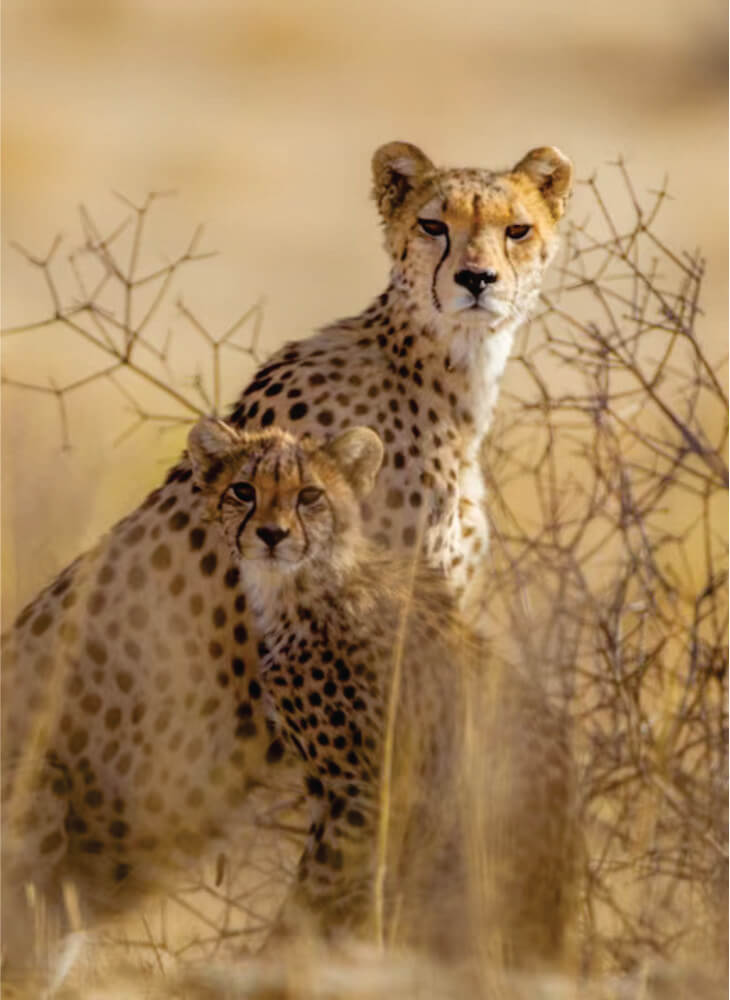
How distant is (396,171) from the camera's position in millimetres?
4215

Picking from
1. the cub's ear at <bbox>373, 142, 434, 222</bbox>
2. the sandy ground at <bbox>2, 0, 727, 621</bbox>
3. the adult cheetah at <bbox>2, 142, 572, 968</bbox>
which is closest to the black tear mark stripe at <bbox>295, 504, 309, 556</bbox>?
the adult cheetah at <bbox>2, 142, 572, 968</bbox>

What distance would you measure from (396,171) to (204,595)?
0.86m

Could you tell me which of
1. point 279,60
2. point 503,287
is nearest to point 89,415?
point 503,287

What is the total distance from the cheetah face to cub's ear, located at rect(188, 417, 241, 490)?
563mm

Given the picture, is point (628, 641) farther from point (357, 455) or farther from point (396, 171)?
point (396, 171)

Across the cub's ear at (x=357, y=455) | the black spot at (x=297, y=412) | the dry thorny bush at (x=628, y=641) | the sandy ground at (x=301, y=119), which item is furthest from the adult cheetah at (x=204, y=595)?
the sandy ground at (x=301, y=119)

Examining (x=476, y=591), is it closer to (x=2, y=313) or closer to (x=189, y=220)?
(x=2, y=313)

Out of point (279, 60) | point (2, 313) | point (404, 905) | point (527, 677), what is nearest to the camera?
point (404, 905)

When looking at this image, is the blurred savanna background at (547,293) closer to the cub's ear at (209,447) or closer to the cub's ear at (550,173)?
the cub's ear at (550,173)

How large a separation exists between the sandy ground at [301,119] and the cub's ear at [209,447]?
10.2 ft

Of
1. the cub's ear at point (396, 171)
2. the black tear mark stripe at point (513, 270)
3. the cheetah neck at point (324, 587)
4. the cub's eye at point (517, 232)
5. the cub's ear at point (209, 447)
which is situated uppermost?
the cub's ear at point (396, 171)

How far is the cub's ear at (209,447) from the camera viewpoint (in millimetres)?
3752

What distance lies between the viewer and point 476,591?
4.41 meters

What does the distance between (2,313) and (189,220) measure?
1677mm
